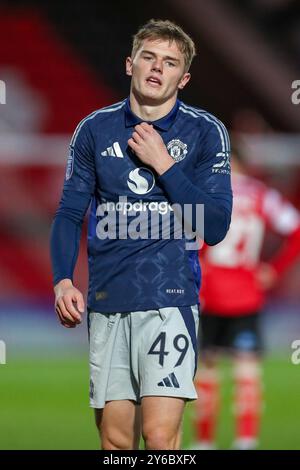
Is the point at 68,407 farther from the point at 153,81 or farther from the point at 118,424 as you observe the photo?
the point at 153,81

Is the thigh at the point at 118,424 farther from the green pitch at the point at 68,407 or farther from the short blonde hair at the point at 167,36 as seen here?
the green pitch at the point at 68,407

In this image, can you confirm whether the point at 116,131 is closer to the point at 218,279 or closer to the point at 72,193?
the point at 72,193

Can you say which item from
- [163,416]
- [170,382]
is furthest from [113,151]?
[163,416]

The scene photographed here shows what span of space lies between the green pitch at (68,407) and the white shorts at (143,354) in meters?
2.38

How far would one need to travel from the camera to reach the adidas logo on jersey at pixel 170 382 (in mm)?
4621

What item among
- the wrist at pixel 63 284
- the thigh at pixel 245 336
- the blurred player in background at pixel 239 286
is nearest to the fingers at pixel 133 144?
the wrist at pixel 63 284

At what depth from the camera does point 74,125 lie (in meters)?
15.8

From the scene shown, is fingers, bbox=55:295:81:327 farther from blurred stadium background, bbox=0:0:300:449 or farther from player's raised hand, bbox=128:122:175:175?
blurred stadium background, bbox=0:0:300:449

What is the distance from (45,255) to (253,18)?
5.26 metres

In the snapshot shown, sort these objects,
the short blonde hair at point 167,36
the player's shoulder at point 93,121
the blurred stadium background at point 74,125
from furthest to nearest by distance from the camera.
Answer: the blurred stadium background at point 74,125 → the player's shoulder at point 93,121 → the short blonde hair at point 167,36

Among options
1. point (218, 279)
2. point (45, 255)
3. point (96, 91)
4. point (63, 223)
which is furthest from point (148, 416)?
point (96, 91)

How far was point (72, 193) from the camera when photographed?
4863 millimetres
